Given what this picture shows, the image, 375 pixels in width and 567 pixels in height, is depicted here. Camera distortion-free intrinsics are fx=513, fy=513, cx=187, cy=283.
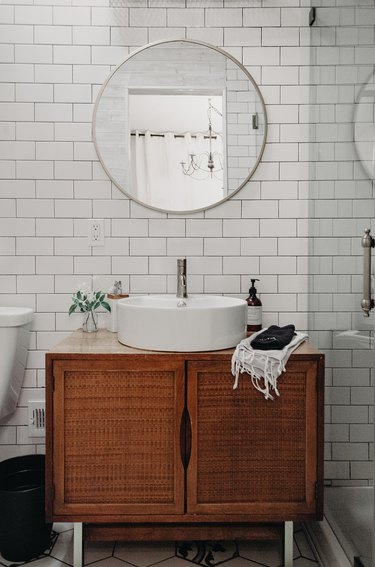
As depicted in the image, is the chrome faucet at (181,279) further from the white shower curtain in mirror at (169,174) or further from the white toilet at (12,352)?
the white toilet at (12,352)

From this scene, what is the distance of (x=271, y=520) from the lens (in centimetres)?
181

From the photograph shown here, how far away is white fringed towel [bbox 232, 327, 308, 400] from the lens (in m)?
1.74

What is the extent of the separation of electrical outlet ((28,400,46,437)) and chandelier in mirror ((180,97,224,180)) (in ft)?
3.97

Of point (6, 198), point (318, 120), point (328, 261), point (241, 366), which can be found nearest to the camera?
point (241, 366)

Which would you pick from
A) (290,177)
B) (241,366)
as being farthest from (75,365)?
(290,177)

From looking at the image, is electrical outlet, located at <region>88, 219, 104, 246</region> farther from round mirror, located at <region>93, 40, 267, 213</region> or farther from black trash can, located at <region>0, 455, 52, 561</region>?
black trash can, located at <region>0, 455, 52, 561</region>

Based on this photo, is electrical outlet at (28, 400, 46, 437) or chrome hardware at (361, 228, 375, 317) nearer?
chrome hardware at (361, 228, 375, 317)

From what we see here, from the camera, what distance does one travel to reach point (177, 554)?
198cm

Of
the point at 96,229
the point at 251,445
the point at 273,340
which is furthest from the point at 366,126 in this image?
the point at 96,229

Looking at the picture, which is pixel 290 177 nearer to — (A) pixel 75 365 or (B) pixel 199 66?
(B) pixel 199 66

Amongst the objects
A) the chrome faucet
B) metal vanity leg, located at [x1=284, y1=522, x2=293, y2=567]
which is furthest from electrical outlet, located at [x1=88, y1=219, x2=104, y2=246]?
metal vanity leg, located at [x1=284, y1=522, x2=293, y2=567]

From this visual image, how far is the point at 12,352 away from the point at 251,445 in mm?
987

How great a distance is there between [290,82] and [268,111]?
0.52 feet

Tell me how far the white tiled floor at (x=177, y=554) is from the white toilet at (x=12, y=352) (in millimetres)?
585
